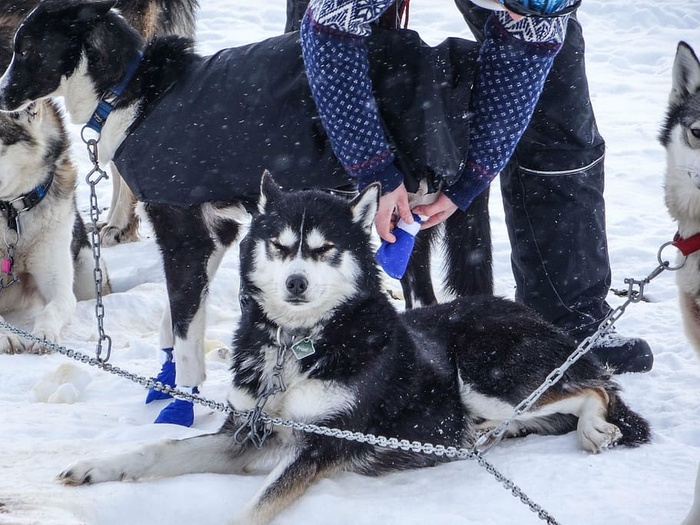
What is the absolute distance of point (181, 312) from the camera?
3.29 meters

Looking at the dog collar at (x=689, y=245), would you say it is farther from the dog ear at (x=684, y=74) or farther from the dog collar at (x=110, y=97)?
the dog collar at (x=110, y=97)

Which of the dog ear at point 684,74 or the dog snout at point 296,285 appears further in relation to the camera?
the dog ear at point 684,74

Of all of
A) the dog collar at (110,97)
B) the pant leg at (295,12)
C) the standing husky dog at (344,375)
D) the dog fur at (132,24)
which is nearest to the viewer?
the standing husky dog at (344,375)

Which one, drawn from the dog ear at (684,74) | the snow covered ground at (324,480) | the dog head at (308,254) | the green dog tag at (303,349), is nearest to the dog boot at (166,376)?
the snow covered ground at (324,480)

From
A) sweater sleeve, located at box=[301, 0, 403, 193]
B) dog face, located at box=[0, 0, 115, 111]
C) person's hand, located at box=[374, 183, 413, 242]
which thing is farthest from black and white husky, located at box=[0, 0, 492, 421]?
person's hand, located at box=[374, 183, 413, 242]

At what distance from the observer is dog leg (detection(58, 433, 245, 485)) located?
2.47 m

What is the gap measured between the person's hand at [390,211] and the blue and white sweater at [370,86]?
33 millimetres

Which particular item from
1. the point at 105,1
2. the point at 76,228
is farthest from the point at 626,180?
the point at 105,1

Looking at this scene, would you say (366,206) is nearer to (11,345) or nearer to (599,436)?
(599,436)

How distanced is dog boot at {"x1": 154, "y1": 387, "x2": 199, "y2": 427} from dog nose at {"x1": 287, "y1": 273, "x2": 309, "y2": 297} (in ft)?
2.76

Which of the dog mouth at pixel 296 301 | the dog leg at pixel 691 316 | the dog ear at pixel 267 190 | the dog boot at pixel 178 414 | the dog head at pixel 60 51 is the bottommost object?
the dog boot at pixel 178 414

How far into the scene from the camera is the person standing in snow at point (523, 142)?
108 inches

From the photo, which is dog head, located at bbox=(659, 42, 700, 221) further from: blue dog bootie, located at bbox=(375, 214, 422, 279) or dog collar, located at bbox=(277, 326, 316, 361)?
dog collar, located at bbox=(277, 326, 316, 361)

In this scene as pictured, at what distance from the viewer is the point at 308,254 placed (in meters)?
2.65
